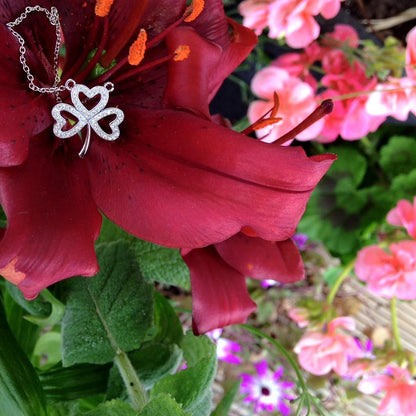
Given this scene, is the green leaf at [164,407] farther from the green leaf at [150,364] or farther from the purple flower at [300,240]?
the purple flower at [300,240]

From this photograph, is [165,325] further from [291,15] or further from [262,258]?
[291,15]

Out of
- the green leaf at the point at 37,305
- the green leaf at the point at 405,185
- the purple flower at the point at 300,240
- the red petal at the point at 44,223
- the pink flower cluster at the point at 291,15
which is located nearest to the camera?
the red petal at the point at 44,223

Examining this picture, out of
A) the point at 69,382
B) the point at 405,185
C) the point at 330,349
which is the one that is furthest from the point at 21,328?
the point at 405,185

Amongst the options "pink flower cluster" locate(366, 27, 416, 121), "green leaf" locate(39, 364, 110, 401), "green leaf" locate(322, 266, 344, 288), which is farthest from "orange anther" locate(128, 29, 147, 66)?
"green leaf" locate(322, 266, 344, 288)

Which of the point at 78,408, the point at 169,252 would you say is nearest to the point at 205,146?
the point at 169,252

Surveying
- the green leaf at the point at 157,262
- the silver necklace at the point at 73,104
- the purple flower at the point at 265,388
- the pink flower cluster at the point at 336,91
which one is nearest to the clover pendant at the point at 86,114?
the silver necklace at the point at 73,104

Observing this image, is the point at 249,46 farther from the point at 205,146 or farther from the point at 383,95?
the point at 383,95

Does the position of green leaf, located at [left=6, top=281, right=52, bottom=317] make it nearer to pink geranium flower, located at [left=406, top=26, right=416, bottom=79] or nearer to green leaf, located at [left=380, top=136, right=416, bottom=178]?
pink geranium flower, located at [left=406, top=26, right=416, bottom=79]
